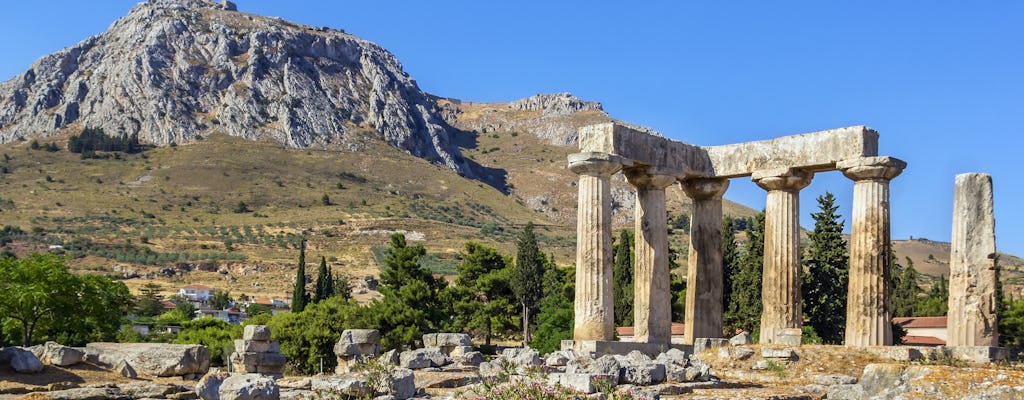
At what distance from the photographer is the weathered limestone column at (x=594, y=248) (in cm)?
2511

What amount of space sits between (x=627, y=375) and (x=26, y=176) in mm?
154945

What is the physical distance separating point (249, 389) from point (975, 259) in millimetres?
16754

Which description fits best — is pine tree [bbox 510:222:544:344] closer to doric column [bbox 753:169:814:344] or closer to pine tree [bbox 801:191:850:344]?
pine tree [bbox 801:191:850:344]

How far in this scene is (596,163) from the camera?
82.7 ft

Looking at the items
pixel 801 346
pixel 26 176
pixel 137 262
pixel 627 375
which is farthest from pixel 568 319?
pixel 26 176

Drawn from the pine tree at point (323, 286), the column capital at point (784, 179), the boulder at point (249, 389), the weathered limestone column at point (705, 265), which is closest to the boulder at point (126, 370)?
the boulder at point (249, 389)

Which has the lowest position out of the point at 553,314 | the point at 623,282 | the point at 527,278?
the point at 553,314

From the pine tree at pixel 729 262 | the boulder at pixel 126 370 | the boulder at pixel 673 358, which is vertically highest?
the pine tree at pixel 729 262

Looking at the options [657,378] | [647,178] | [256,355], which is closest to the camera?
[657,378]

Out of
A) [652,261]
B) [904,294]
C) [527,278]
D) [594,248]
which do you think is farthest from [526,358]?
[904,294]

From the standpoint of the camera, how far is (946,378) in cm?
1399

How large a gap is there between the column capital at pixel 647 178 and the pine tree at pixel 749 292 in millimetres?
27573

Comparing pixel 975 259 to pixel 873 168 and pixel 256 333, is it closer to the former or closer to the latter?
pixel 873 168

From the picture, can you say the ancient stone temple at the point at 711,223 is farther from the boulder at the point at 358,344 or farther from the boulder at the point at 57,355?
the boulder at the point at 57,355
